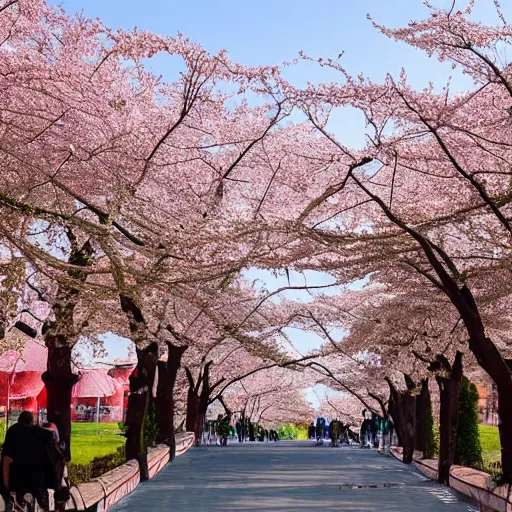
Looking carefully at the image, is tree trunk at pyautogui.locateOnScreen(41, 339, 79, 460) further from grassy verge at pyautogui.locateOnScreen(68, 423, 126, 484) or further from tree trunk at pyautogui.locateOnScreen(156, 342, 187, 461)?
tree trunk at pyautogui.locateOnScreen(156, 342, 187, 461)

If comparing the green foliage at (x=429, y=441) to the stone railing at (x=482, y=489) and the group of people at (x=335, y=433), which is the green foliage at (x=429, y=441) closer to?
the stone railing at (x=482, y=489)

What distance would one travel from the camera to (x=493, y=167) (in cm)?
1494

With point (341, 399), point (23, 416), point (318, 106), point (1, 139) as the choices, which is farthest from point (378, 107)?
point (341, 399)

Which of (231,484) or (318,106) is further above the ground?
(318,106)

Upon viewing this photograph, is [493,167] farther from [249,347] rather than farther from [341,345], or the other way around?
[341,345]

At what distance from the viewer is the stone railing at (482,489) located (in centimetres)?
1385

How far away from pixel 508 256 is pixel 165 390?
1850 centimetres

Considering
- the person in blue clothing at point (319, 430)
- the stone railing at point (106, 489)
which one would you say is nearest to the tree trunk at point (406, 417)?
the stone railing at point (106, 489)

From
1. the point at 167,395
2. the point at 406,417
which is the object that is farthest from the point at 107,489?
the point at 406,417

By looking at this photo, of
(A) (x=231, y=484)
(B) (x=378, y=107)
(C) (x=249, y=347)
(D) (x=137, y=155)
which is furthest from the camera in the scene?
(A) (x=231, y=484)

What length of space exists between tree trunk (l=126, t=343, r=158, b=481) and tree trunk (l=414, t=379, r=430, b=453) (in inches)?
491

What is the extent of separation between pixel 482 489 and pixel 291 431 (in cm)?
11228

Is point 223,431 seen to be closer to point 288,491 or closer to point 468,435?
point 468,435

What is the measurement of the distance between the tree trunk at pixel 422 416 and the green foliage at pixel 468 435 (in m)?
5.52
